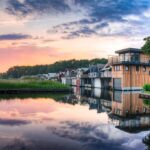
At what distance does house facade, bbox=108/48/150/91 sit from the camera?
51.7 meters

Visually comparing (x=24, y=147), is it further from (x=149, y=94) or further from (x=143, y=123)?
(x=149, y=94)

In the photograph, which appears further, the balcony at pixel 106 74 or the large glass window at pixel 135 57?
the balcony at pixel 106 74

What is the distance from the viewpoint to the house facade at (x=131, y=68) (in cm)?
5175

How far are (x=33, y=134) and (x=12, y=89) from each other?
37.9 metres

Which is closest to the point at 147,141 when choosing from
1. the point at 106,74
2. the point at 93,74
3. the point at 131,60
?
the point at 131,60

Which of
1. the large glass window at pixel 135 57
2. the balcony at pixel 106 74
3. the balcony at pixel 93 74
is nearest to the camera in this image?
the large glass window at pixel 135 57

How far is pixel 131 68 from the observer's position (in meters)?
52.3

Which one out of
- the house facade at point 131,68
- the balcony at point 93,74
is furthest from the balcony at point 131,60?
the balcony at point 93,74

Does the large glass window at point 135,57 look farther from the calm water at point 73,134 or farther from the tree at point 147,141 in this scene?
the tree at point 147,141

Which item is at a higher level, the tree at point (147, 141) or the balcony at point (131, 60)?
the balcony at point (131, 60)

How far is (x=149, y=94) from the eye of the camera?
1362 inches

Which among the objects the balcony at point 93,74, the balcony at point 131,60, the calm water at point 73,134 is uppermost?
the balcony at point 131,60

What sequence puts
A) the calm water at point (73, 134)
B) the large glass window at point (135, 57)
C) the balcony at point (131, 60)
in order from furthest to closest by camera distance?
1. the large glass window at point (135, 57)
2. the balcony at point (131, 60)
3. the calm water at point (73, 134)

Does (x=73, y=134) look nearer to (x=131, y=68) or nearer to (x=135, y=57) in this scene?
(x=131, y=68)
